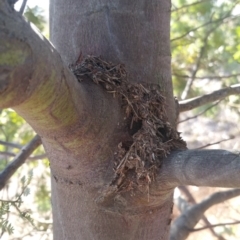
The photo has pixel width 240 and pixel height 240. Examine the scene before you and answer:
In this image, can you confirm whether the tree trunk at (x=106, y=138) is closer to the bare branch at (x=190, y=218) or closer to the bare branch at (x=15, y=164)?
the bare branch at (x=15, y=164)

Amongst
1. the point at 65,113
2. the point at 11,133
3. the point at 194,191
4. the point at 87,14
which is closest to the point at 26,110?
the point at 65,113

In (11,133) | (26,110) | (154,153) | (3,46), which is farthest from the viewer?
(11,133)

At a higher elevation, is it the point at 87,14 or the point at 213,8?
the point at 213,8

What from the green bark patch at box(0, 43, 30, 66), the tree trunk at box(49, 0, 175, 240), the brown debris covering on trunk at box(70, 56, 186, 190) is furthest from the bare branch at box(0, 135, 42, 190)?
the green bark patch at box(0, 43, 30, 66)

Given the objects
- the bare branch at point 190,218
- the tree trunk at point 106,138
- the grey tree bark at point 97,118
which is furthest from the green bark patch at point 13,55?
the bare branch at point 190,218

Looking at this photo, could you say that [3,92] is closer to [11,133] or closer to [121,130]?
[121,130]

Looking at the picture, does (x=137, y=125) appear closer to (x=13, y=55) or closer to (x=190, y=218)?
(x=13, y=55)
